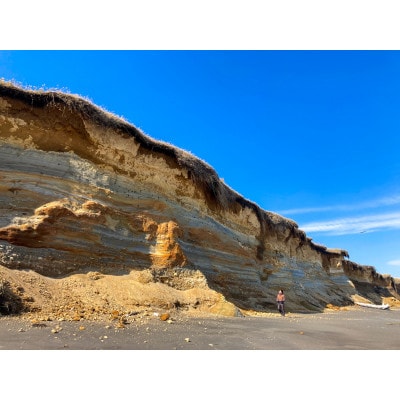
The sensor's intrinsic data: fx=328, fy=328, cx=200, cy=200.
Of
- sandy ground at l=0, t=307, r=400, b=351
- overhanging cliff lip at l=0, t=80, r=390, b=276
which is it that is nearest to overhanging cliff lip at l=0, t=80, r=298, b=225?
overhanging cliff lip at l=0, t=80, r=390, b=276

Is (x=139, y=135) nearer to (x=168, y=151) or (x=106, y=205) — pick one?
(x=168, y=151)

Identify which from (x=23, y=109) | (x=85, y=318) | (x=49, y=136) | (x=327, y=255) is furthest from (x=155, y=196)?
(x=327, y=255)

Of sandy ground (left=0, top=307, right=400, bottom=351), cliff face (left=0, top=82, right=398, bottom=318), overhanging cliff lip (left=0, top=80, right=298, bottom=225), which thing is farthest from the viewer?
overhanging cliff lip (left=0, top=80, right=298, bottom=225)

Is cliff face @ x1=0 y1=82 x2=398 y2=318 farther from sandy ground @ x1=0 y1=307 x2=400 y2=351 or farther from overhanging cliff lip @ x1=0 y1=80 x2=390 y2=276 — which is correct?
sandy ground @ x1=0 y1=307 x2=400 y2=351

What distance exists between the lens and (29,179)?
34.6 feet

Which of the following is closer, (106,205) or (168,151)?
(106,205)

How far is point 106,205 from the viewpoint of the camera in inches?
464

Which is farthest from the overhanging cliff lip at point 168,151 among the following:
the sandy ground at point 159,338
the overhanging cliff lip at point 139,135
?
the sandy ground at point 159,338

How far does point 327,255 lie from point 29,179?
3133 centimetres

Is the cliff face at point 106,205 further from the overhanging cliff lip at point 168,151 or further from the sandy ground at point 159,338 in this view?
the sandy ground at point 159,338

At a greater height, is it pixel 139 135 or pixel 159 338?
pixel 139 135

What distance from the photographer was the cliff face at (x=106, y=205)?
1012cm

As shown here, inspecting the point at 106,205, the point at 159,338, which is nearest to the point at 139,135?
the point at 106,205

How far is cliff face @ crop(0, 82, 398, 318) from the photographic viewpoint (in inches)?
398
